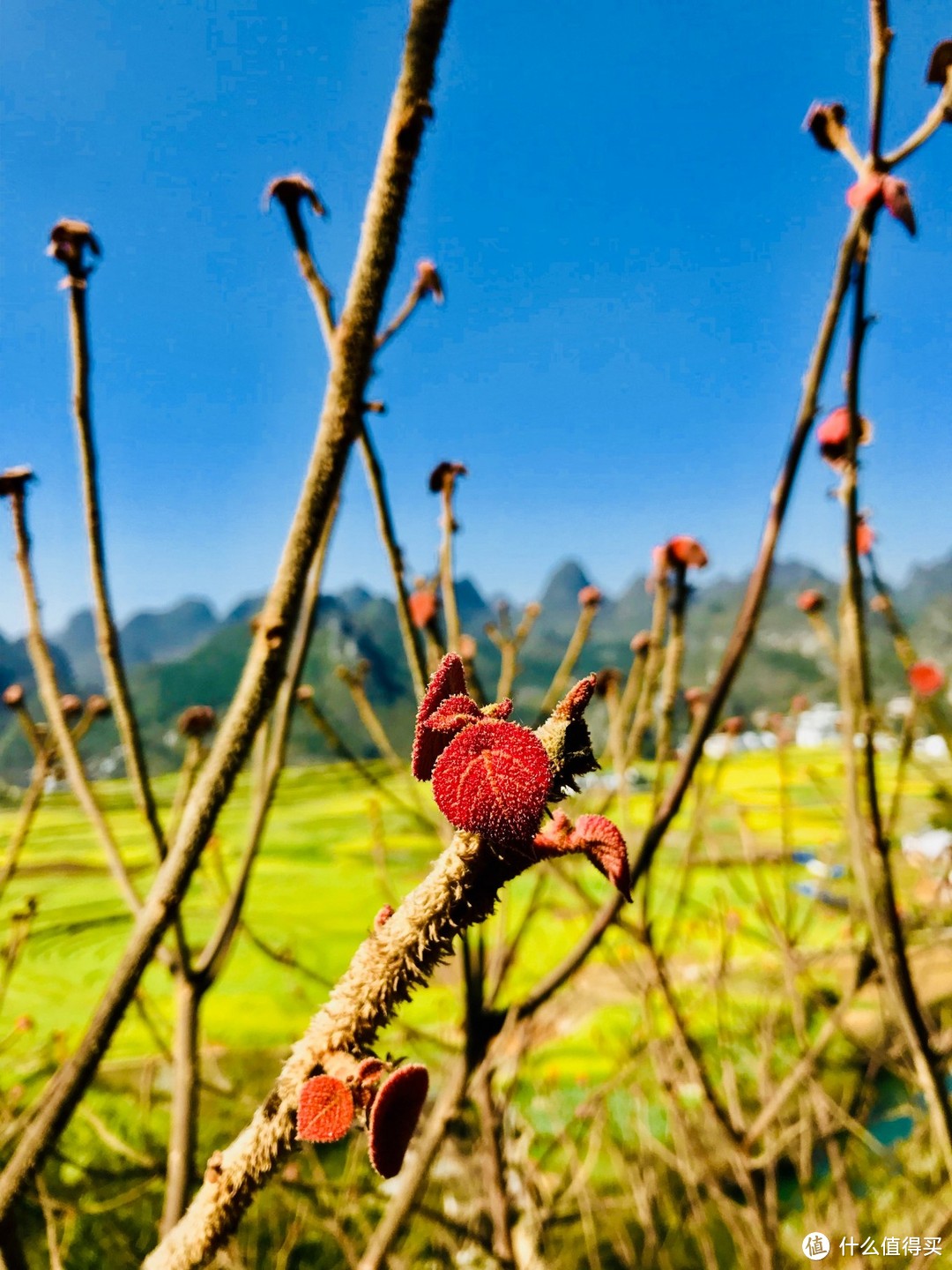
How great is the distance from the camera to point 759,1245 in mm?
1100

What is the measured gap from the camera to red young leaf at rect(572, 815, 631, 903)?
0.24 meters

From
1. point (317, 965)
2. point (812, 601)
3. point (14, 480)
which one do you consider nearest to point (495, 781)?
point (14, 480)

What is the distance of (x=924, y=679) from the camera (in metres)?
1.01

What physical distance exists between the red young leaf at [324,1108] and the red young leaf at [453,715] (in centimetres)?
12

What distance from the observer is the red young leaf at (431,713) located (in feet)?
0.73

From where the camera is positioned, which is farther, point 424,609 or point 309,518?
point 424,609

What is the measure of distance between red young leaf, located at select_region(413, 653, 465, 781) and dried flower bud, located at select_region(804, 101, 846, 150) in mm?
593

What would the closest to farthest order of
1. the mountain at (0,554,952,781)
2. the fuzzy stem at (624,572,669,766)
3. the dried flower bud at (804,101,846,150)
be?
the dried flower bud at (804,101,846,150)
the fuzzy stem at (624,572,669,766)
the mountain at (0,554,952,781)

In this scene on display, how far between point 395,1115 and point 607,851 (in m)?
0.10

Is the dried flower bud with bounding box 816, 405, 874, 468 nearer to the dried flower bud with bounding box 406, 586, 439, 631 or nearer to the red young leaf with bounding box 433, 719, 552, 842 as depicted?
the dried flower bud with bounding box 406, 586, 439, 631

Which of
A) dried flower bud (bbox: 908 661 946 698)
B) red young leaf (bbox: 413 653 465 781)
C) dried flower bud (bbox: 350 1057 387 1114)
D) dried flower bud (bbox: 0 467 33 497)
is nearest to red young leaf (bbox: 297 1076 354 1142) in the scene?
dried flower bud (bbox: 350 1057 387 1114)

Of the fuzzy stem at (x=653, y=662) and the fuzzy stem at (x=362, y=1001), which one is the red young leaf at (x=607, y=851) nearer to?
the fuzzy stem at (x=362, y=1001)

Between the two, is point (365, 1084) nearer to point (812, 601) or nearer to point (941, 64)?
point (941, 64)

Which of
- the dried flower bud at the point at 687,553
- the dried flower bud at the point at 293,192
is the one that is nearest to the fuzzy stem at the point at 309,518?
the dried flower bud at the point at 293,192
